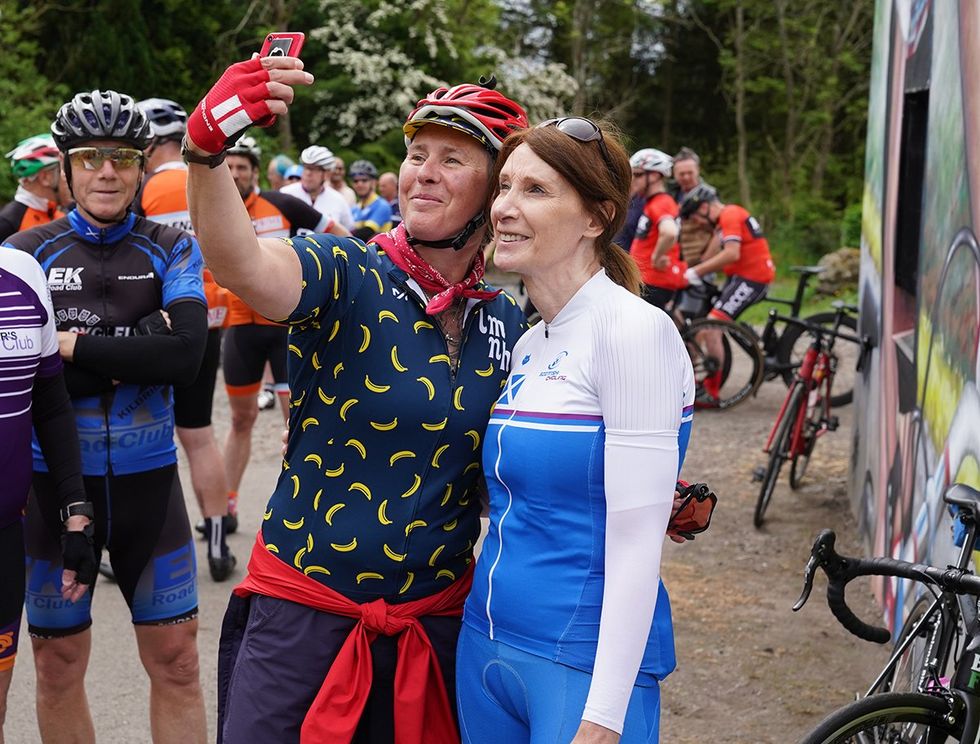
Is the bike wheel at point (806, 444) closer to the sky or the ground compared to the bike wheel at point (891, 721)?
closer to the ground

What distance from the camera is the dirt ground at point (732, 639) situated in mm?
4660

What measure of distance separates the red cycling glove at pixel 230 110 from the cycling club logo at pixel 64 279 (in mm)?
1808

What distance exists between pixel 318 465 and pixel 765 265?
948cm

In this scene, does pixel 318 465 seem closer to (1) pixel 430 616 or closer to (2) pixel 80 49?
(1) pixel 430 616

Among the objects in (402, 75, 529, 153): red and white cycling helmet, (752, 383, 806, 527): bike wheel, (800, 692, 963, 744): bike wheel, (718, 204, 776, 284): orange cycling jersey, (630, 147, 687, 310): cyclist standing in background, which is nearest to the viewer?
(402, 75, 529, 153): red and white cycling helmet

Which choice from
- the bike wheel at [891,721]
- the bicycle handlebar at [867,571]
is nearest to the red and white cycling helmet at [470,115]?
the bicycle handlebar at [867,571]

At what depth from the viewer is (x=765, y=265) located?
11281mm

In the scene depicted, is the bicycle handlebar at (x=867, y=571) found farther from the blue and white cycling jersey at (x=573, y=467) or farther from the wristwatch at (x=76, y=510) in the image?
the wristwatch at (x=76, y=510)

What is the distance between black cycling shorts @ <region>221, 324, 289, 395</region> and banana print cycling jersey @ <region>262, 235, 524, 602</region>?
4.54 meters

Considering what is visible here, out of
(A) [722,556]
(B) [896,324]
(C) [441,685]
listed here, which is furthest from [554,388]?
(A) [722,556]

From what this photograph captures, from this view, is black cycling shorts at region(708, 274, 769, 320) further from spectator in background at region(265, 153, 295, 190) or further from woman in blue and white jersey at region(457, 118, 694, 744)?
woman in blue and white jersey at region(457, 118, 694, 744)

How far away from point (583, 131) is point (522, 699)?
1.11m

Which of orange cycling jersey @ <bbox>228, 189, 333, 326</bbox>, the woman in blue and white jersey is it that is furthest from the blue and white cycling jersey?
orange cycling jersey @ <bbox>228, 189, 333, 326</bbox>

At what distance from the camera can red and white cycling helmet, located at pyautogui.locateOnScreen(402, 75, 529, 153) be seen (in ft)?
8.08
